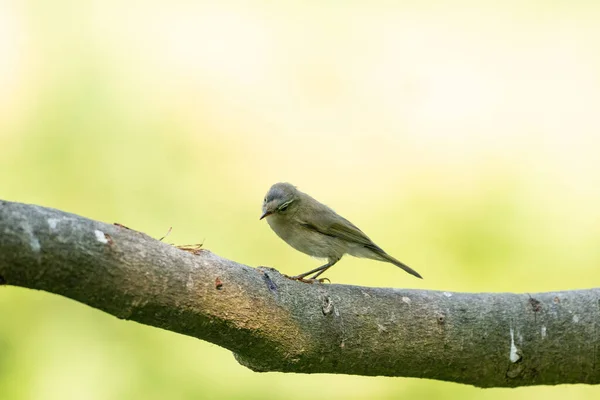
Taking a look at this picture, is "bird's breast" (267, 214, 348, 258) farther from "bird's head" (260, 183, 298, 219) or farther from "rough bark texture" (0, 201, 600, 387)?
"rough bark texture" (0, 201, 600, 387)

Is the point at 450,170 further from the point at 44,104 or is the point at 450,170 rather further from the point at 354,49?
the point at 44,104

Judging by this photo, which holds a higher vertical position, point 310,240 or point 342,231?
point 342,231

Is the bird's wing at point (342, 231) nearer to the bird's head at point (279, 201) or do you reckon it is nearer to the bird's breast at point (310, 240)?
the bird's breast at point (310, 240)

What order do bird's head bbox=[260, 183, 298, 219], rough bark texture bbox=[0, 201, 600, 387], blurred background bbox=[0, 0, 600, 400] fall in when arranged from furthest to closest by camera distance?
blurred background bbox=[0, 0, 600, 400] < bird's head bbox=[260, 183, 298, 219] < rough bark texture bbox=[0, 201, 600, 387]

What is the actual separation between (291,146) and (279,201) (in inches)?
78.4

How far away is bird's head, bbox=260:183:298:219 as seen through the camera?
5086mm

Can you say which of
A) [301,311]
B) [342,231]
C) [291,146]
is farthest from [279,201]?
[291,146]

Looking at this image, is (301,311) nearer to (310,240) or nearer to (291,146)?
(310,240)

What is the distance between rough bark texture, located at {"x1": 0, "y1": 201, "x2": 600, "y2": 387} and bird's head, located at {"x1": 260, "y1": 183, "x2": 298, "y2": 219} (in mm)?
1456

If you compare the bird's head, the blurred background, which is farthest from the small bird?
the blurred background

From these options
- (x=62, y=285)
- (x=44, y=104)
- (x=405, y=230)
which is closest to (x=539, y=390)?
(x=405, y=230)

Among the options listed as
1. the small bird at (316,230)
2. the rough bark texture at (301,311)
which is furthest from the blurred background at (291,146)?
the rough bark texture at (301,311)

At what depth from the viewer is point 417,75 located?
23.8 feet

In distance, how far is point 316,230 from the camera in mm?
5051
